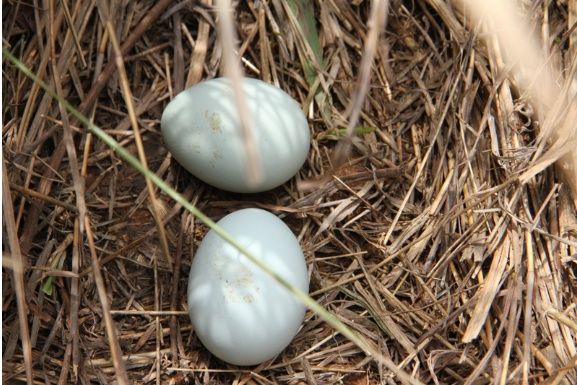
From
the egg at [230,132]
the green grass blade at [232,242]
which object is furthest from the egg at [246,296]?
the green grass blade at [232,242]

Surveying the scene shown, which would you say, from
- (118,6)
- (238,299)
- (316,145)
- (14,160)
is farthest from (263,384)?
(118,6)

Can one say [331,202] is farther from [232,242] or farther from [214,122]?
[232,242]

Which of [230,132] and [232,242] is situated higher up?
[232,242]

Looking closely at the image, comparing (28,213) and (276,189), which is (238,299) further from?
(28,213)

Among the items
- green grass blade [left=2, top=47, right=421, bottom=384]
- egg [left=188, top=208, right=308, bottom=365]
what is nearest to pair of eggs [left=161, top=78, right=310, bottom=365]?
egg [left=188, top=208, right=308, bottom=365]

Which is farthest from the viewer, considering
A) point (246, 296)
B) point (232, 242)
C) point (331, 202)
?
point (331, 202)

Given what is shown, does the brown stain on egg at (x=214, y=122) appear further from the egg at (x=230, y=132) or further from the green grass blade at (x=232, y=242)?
the green grass blade at (x=232, y=242)

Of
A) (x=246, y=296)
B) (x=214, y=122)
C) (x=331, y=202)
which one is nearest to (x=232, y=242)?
(x=246, y=296)
